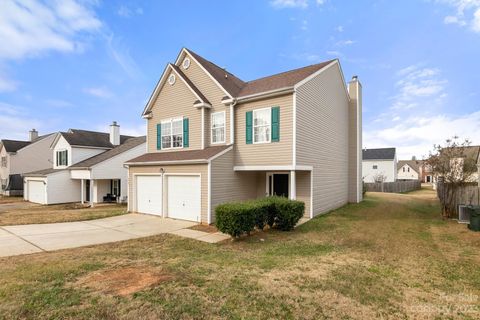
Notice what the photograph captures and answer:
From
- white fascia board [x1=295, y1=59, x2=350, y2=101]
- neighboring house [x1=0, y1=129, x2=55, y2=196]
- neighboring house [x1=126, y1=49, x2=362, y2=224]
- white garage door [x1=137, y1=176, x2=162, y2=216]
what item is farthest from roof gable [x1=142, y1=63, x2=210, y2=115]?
neighboring house [x1=0, y1=129, x2=55, y2=196]

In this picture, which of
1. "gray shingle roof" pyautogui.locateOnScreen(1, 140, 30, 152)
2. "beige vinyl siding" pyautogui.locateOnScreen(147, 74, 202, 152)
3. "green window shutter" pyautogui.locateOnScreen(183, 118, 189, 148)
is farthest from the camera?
"gray shingle roof" pyautogui.locateOnScreen(1, 140, 30, 152)

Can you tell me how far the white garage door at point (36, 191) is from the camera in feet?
72.3

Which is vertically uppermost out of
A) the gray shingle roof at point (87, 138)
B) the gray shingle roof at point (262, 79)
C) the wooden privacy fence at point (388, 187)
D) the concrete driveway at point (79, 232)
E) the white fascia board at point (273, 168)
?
the gray shingle roof at point (262, 79)

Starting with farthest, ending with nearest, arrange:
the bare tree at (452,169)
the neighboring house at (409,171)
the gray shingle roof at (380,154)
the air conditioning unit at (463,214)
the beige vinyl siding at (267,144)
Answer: the neighboring house at (409,171), the gray shingle roof at (380,154), the bare tree at (452,169), the air conditioning unit at (463,214), the beige vinyl siding at (267,144)

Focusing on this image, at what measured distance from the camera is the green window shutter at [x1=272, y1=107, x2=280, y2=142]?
38.0 ft

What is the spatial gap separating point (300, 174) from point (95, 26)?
14146 millimetres

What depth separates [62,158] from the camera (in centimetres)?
2383

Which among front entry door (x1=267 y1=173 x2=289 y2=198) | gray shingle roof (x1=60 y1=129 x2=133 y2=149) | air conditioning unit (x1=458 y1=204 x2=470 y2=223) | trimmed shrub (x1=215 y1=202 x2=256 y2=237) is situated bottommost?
air conditioning unit (x1=458 y1=204 x2=470 y2=223)

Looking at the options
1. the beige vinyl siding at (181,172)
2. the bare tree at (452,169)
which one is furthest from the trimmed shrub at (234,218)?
the bare tree at (452,169)

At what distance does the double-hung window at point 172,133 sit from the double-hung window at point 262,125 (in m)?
5.11

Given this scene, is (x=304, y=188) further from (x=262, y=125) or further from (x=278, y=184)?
(x=262, y=125)

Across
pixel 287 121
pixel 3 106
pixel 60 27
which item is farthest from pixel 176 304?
pixel 3 106

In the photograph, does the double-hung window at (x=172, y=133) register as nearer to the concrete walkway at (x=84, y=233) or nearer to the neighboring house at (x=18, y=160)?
the concrete walkway at (x=84, y=233)

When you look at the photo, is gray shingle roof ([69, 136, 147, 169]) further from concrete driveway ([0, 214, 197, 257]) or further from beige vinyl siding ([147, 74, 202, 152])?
concrete driveway ([0, 214, 197, 257])
